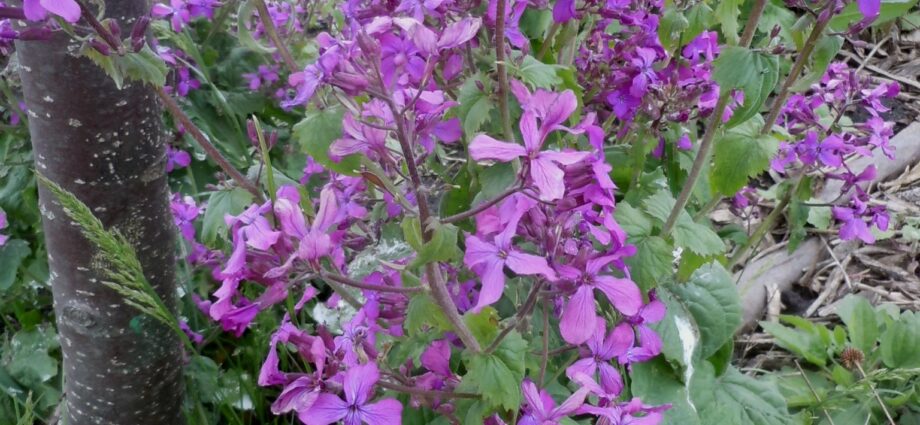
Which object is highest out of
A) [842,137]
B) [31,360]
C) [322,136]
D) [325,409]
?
[322,136]

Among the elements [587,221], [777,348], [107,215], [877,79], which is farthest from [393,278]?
[877,79]

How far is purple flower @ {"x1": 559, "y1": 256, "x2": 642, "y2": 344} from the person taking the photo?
1.27 metres

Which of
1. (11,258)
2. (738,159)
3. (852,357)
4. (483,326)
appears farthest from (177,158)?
(852,357)

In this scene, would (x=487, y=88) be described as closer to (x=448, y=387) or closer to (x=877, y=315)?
(x=448, y=387)

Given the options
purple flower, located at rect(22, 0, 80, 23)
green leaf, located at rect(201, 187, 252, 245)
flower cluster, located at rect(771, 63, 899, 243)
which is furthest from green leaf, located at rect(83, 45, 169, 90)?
flower cluster, located at rect(771, 63, 899, 243)

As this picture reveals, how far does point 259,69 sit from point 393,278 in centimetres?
176

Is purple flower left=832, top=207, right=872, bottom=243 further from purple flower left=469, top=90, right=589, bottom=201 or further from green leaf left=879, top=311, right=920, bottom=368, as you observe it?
purple flower left=469, top=90, right=589, bottom=201

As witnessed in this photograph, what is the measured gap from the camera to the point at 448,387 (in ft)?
4.81

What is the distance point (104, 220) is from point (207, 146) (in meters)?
0.32

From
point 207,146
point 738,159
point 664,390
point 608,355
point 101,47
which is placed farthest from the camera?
point 664,390

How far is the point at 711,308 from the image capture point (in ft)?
6.77

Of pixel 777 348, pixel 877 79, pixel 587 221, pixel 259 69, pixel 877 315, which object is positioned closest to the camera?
pixel 587 221

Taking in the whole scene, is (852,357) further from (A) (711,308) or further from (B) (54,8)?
(B) (54,8)

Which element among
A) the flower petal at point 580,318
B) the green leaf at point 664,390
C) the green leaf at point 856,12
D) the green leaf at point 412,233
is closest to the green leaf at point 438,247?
the green leaf at point 412,233
